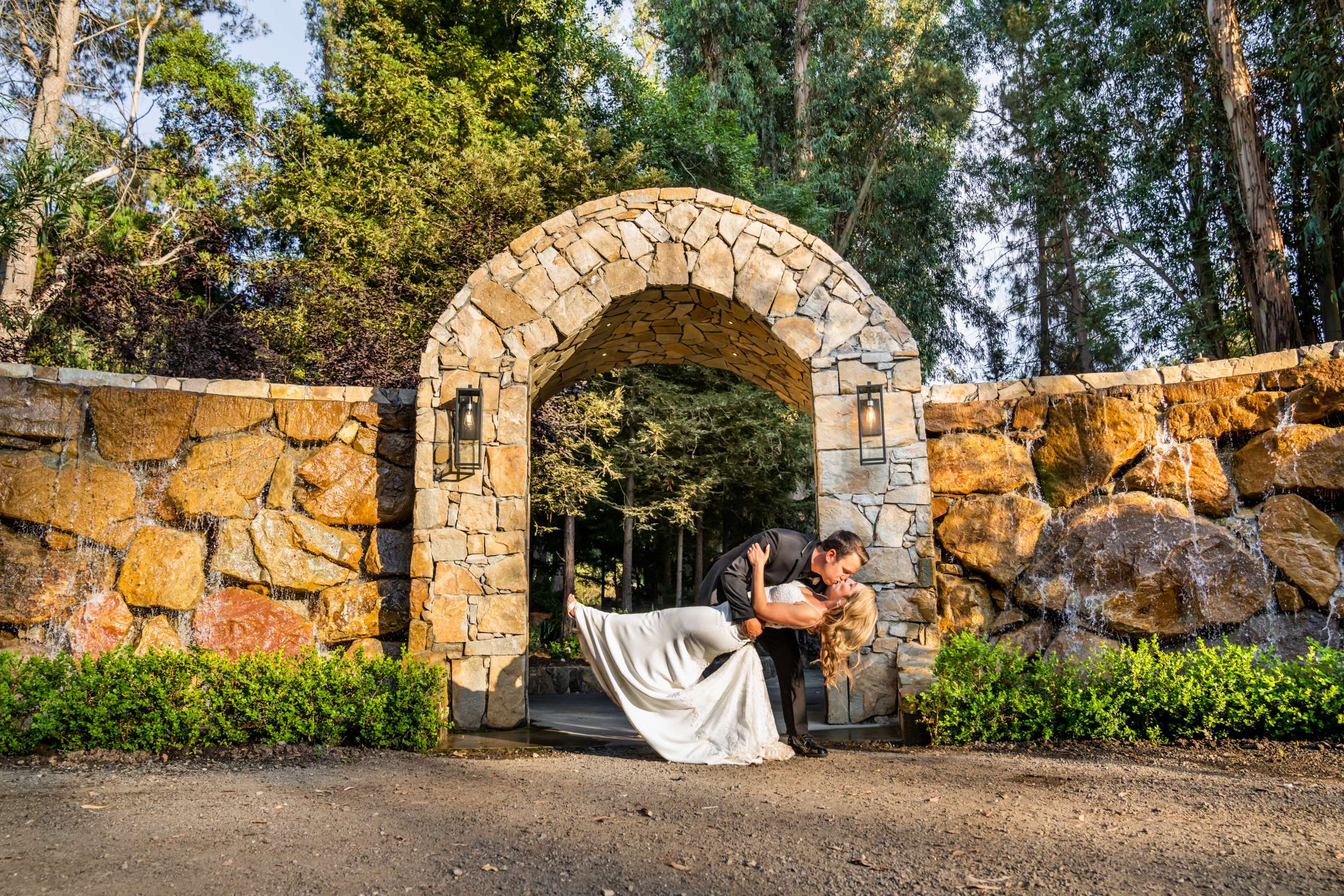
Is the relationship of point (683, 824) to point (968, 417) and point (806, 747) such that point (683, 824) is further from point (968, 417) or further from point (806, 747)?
point (968, 417)

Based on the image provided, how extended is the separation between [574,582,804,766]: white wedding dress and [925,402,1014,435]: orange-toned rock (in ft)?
→ 8.88

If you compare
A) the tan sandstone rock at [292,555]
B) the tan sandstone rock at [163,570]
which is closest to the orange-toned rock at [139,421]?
the tan sandstone rock at [163,570]

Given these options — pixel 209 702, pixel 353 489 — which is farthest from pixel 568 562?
pixel 209 702

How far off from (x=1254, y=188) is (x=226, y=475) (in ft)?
38.8

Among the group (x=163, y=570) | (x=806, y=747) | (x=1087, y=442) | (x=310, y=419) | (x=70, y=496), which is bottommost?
(x=806, y=747)

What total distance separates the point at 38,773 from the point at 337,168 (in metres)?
10.7

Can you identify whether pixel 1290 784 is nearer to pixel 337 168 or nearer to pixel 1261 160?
pixel 1261 160

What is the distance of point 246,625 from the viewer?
611cm

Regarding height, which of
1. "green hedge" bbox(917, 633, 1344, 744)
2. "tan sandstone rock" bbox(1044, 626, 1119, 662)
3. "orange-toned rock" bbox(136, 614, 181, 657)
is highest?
"orange-toned rock" bbox(136, 614, 181, 657)

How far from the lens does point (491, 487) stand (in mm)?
6047

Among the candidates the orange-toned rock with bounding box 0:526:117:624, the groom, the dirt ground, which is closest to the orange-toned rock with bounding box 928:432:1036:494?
the groom

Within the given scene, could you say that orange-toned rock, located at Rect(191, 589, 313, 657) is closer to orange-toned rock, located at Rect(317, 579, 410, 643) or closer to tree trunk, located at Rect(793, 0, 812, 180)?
orange-toned rock, located at Rect(317, 579, 410, 643)

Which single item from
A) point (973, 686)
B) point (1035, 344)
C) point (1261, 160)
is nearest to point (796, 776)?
point (973, 686)

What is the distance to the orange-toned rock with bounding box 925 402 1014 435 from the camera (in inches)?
271
